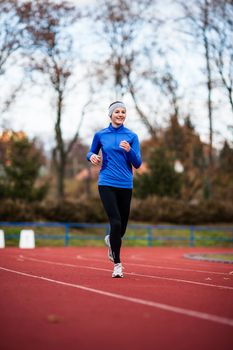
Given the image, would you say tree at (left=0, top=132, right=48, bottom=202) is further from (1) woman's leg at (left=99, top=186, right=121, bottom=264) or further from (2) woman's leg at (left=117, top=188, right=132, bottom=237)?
(1) woman's leg at (left=99, top=186, right=121, bottom=264)

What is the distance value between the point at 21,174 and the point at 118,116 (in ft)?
125

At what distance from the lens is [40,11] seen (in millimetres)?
35781

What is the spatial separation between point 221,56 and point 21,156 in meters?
18.0

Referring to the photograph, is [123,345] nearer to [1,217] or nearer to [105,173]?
[105,173]

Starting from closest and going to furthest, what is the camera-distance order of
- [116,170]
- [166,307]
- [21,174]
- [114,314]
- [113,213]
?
[114,314], [166,307], [113,213], [116,170], [21,174]

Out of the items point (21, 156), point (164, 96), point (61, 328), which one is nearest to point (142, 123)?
point (164, 96)

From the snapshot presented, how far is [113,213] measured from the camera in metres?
9.32

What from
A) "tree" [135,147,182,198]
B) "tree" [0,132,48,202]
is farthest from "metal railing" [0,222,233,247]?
"tree" [0,132,48,202]

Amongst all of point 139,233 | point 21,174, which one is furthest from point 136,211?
point 21,174

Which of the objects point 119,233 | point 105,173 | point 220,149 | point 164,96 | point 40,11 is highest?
point 40,11

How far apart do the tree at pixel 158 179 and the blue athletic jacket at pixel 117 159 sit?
1423 inches

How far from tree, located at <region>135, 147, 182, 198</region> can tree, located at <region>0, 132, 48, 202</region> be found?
647 centimetres

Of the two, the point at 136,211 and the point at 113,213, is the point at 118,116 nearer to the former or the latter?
the point at 113,213

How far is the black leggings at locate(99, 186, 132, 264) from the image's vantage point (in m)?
9.33
